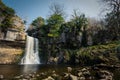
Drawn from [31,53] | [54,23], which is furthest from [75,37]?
[31,53]

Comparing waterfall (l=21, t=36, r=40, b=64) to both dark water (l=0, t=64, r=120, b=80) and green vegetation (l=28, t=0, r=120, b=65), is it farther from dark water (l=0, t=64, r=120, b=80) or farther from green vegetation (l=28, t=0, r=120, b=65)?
dark water (l=0, t=64, r=120, b=80)

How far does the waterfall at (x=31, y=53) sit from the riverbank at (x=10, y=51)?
1.38 meters

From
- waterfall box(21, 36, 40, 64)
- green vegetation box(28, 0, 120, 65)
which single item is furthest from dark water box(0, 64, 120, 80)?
waterfall box(21, 36, 40, 64)

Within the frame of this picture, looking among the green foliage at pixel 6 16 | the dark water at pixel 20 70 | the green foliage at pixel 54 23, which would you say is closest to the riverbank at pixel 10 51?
the green foliage at pixel 6 16

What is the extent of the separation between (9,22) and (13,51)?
23.9 feet

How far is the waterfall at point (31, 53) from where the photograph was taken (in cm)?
4650

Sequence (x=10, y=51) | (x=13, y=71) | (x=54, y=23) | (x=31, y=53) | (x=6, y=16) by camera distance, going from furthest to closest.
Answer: (x=54, y=23), (x=31, y=53), (x=6, y=16), (x=10, y=51), (x=13, y=71)

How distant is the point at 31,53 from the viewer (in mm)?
47875

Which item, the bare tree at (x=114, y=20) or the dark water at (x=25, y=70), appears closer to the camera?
the dark water at (x=25, y=70)

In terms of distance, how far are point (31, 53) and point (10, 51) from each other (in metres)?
5.54

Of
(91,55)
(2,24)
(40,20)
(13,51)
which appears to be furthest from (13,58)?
(40,20)

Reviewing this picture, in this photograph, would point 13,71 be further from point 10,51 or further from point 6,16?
point 6,16

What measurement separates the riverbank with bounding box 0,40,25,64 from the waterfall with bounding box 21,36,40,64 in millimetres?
1381

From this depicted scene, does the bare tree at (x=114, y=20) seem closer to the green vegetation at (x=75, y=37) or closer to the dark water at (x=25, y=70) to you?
the green vegetation at (x=75, y=37)
